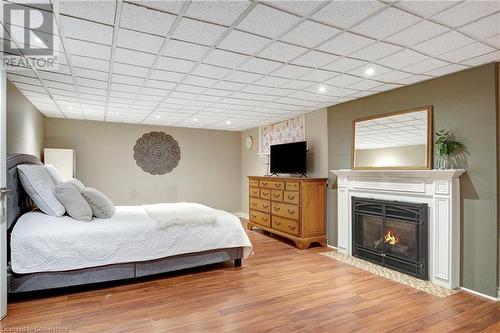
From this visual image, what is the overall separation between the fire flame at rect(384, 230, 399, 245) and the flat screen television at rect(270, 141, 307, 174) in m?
1.85

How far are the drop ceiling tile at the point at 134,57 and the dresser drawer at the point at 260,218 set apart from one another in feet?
12.0

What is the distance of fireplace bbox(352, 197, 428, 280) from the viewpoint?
335cm

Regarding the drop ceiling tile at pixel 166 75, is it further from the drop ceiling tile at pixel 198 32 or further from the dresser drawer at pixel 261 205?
the dresser drawer at pixel 261 205

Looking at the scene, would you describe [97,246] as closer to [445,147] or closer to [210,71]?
[210,71]

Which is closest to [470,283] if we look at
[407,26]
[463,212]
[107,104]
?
[463,212]

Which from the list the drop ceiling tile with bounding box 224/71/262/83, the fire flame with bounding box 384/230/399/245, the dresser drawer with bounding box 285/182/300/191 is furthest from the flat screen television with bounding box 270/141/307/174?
the drop ceiling tile with bounding box 224/71/262/83

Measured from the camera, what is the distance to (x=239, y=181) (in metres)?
7.88

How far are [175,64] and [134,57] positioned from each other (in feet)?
1.25

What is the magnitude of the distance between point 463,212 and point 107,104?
16.6ft

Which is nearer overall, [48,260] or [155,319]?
[155,319]

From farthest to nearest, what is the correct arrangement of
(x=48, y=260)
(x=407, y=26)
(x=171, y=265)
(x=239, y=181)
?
(x=239, y=181), (x=171, y=265), (x=48, y=260), (x=407, y=26)

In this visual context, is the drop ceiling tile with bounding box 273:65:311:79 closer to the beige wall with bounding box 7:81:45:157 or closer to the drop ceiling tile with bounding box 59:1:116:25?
the drop ceiling tile with bounding box 59:1:116:25

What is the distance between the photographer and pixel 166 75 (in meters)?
3.20

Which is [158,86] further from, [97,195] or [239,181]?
[239,181]
